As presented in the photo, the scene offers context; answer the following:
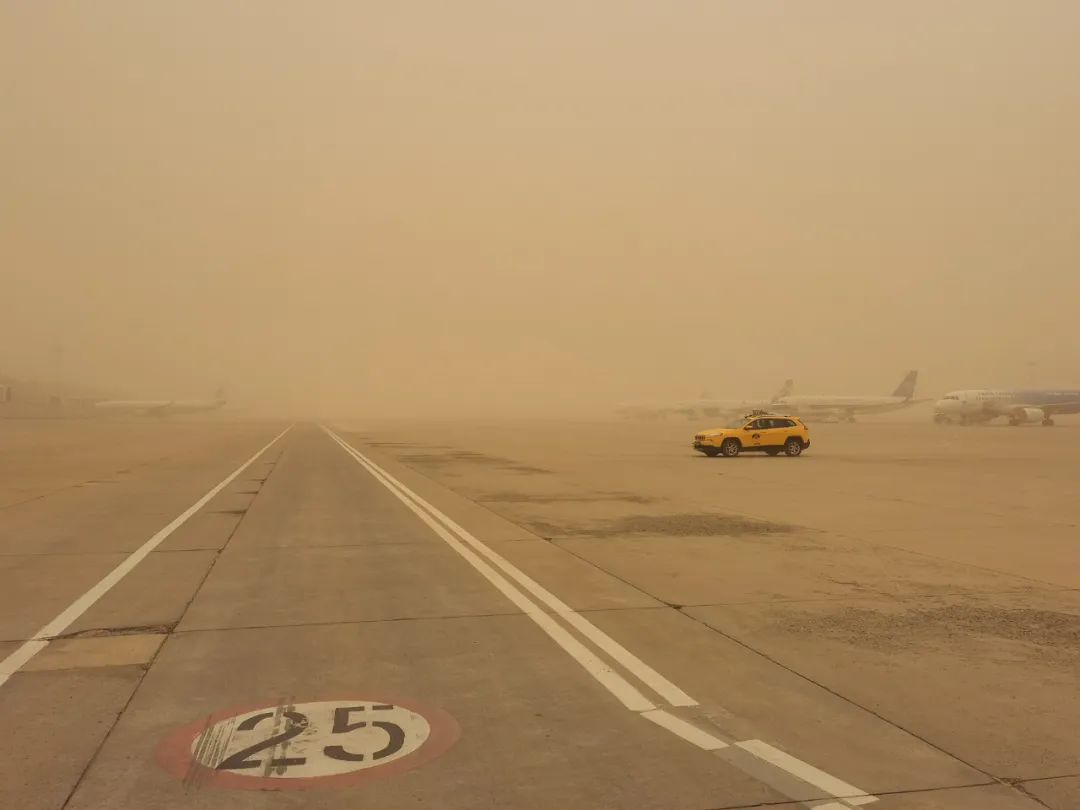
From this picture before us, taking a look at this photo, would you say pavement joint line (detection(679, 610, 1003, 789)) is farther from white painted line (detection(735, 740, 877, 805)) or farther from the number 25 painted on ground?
the number 25 painted on ground

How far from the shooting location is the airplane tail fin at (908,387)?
104 meters

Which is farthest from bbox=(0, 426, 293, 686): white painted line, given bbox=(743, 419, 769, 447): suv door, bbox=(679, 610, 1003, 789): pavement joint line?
bbox=(743, 419, 769, 447): suv door

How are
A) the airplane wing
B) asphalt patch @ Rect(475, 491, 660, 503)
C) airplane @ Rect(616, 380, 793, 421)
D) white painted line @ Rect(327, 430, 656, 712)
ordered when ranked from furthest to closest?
1. airplane @ Rect(616, 380, 793, 421)
2. the airplane wing
3. asphalt patch @ Rect(475, 491, 660, 503)
4. white painted line @ Rect(327, 430, 656, 712)

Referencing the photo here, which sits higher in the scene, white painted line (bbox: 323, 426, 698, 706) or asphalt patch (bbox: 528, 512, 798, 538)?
white painted line (bbox: 323, 426, 698, 706)

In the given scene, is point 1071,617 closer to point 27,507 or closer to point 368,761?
point 368,761

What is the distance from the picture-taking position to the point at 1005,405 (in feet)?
276

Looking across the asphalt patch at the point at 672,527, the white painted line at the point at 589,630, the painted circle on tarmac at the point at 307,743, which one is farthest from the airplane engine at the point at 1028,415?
the painted circle on tarmac at the point at 307,743

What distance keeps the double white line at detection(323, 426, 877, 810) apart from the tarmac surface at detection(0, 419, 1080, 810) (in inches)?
1.4

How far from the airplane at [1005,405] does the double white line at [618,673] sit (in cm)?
8328

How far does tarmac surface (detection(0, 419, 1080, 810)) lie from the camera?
15.3ft

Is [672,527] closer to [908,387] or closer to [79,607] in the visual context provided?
[79,607]

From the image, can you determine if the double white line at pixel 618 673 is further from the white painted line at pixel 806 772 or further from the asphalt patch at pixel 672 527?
the asphalt patch at pixel 672 527

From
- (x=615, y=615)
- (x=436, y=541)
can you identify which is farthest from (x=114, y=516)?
(x=615, y=615)

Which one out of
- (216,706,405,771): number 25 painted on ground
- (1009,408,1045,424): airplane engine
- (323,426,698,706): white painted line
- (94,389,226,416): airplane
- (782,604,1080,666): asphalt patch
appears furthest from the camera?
(94,389,226,416): airplane
